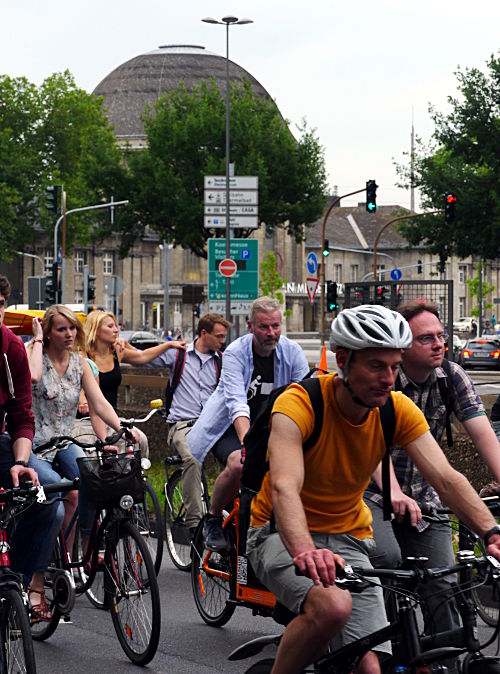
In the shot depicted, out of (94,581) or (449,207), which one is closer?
(94,581)

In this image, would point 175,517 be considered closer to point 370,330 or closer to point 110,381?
point 110,381

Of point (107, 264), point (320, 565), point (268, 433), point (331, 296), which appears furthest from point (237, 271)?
point (107, 264)

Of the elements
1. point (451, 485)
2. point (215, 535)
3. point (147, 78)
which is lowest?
point (215, 535)

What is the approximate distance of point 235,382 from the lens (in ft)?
24.5

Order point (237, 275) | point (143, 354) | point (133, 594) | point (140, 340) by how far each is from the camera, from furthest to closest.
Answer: point (140, 340) < point (237, 275) < point (143, 354) < point (133, 594)

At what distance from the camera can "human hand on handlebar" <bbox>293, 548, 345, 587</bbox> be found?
3443 mm

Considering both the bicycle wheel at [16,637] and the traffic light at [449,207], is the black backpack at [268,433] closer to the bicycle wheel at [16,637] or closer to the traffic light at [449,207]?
the bicycle wheel at [16,637]

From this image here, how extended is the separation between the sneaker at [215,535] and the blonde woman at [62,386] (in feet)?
2.27

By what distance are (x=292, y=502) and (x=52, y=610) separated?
341 cm

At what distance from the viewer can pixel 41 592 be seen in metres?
6.86

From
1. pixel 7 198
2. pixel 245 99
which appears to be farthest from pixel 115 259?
pixel 245 99

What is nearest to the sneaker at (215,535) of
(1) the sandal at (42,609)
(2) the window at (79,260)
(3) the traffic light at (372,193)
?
(1) the sandal at (42,609)

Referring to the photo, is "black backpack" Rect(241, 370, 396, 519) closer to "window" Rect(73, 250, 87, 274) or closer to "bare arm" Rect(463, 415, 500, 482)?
"bare arm" Rect(463, 415, 500, 482)

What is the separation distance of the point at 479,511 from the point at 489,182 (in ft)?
121
